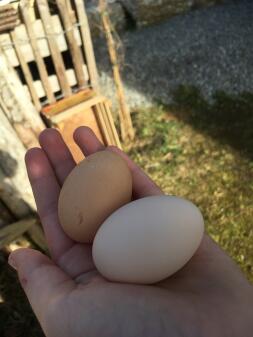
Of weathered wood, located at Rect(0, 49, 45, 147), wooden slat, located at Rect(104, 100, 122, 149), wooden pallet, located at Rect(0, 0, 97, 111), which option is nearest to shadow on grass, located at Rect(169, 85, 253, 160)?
wooden slat, located at Rect(104, 100, 122, 149)

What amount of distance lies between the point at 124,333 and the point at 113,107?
281 centimetres

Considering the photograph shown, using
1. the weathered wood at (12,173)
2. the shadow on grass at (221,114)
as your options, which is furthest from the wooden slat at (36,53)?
the shadow on grass at (221,114)

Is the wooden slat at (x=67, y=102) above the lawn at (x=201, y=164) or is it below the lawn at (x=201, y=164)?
above

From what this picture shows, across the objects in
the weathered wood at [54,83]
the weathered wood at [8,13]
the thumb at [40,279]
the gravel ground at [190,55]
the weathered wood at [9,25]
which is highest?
the weathered wood at [8,13]

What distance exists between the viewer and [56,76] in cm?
304

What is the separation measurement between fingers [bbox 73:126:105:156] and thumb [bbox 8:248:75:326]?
0.54 metres

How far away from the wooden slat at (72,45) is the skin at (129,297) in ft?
4.83

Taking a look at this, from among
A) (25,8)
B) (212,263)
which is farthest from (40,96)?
(212,263)

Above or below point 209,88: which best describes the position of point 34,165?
above

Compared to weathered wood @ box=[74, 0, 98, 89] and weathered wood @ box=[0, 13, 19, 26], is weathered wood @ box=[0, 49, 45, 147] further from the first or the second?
weathered wood @ box=[74, 0, 98, 89]

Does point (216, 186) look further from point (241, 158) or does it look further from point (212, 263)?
point (212, 263)

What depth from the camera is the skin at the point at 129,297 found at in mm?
1284

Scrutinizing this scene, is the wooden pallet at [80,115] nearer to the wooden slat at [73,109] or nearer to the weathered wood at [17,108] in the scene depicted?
the wooden slat at [73,109]

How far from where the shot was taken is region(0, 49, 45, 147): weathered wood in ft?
7.75
